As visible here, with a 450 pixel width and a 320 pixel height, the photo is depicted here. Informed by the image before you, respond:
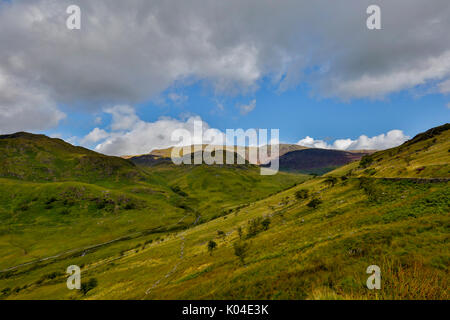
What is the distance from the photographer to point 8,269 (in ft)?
315
